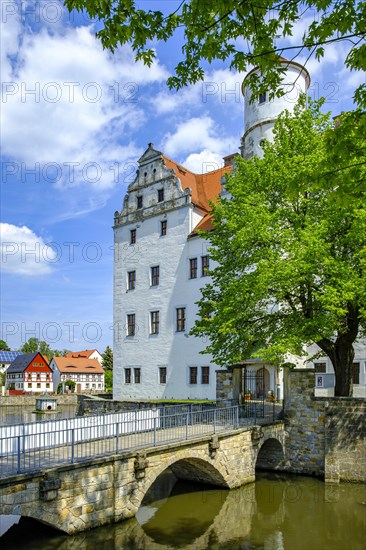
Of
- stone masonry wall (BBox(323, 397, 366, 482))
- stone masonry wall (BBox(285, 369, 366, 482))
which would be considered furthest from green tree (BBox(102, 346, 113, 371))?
stone masonry wall (BBox(323, 397, 366, 482))

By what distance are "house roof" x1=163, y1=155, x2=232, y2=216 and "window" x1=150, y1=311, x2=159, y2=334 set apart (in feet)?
27.0

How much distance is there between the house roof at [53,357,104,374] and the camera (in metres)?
86.5

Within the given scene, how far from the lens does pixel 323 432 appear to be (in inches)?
719

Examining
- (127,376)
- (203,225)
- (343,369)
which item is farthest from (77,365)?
(343,369)

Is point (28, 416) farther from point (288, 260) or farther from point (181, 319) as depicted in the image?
point (288, 260)

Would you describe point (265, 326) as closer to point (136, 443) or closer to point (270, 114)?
point (136, 443)

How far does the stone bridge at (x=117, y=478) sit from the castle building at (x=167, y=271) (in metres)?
12.4

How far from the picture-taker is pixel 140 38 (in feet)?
19.8

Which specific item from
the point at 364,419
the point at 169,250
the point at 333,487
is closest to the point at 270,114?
the point at 169,250

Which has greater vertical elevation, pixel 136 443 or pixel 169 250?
pixel 169 250

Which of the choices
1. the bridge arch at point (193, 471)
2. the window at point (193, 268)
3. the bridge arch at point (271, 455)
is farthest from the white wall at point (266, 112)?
the bridge arch at point (193, 471)

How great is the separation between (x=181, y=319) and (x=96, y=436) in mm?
18565

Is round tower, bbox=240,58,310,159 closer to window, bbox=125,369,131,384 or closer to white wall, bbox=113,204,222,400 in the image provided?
white wall, bbox=113,204,222,400

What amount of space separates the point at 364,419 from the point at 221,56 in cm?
1511
